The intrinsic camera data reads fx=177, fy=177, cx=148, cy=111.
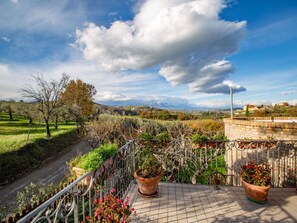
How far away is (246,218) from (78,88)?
2898cm

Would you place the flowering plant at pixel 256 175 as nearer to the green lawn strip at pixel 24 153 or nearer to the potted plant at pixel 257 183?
the potted plant at pixel 257 183

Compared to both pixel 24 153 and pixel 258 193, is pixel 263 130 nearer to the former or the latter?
pixel 258 193

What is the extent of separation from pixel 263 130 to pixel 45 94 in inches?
795

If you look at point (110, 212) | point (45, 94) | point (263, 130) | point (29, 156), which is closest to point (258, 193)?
point (110, 212)

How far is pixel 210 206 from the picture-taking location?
334cm

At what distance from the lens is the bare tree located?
1847cm

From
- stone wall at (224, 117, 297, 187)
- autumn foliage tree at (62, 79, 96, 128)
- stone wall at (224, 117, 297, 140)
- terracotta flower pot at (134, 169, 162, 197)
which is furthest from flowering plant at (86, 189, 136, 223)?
→ autumn foliage tree at (62, 79, 96, 128)

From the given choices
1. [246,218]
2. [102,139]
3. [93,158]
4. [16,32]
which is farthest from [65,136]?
[246,218]

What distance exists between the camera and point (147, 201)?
3.53 meters

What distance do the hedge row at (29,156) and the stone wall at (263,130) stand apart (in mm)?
11944

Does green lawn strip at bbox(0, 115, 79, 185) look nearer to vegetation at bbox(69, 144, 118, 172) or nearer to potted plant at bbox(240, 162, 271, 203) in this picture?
vegetation at bbox(69, 144, 118, 172)

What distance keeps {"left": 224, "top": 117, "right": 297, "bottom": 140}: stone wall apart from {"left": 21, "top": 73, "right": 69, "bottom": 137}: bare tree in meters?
17.1

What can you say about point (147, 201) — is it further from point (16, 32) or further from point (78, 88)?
point (78, 88)

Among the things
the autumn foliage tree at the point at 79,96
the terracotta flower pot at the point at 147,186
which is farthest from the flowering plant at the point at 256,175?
A: the autumn foliage tree at the point at 79,96
